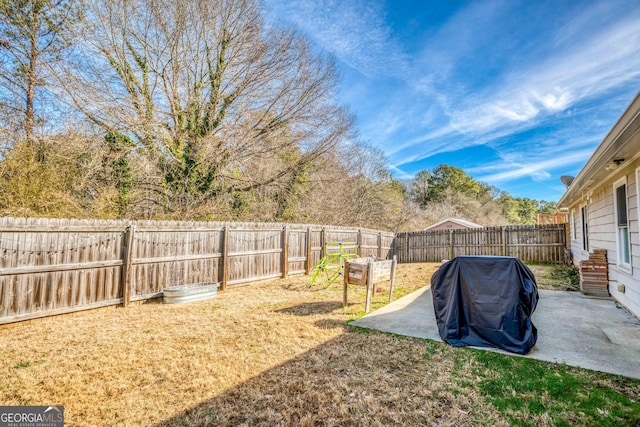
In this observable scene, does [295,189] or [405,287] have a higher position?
[295,189]

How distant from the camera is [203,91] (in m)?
10.3

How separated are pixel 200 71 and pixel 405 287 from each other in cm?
994

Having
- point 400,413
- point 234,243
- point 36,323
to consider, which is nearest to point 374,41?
point 234,243

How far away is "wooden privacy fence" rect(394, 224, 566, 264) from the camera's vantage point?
12086 millimetres

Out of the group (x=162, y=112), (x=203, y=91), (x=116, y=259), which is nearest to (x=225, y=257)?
(x=116, y=259)

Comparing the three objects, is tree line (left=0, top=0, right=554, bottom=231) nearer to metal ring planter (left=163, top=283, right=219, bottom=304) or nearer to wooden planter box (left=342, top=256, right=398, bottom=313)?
metal ring planter (left=163, top=283, right=219, bottom=304)

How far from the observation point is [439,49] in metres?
9.10

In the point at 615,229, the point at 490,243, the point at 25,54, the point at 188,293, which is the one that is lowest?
the point at 188,293

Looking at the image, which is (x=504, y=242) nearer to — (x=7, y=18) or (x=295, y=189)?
(x=295, y=189)

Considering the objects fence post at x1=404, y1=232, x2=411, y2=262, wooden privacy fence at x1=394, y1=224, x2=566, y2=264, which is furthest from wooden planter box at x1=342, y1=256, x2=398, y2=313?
fence post at x1=404, y1=232, x2=411, y2=262

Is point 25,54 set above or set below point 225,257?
above

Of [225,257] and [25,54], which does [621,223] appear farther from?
[25,54]

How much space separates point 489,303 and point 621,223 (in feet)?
12.1

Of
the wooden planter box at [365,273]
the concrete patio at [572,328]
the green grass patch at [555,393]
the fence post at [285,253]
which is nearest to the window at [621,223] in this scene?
the concrete patio at [572,328]
